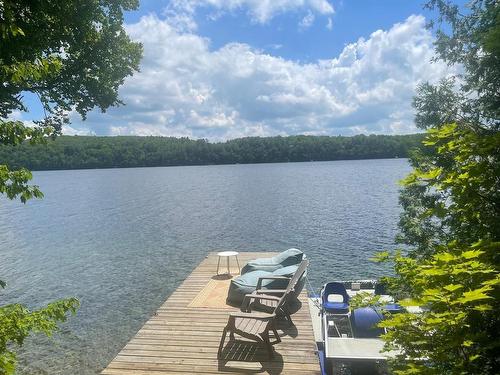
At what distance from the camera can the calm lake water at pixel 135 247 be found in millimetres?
13625

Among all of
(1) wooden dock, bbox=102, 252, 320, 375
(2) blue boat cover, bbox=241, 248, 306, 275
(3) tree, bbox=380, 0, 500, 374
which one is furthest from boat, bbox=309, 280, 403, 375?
(3) tree, bbox=380, 0, 500, 374

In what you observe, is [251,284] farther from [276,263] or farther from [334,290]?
[334,290]

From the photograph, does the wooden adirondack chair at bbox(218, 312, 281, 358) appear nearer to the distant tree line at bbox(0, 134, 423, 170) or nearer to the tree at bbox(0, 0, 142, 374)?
the tree at bbox(0, 0, 142, 374)

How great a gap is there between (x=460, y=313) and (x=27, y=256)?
27.1m

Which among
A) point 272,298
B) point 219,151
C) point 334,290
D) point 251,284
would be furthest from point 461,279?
point 219,151

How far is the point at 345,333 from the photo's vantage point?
10.6 m

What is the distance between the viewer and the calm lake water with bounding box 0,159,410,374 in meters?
13.6

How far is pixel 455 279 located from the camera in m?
2.60

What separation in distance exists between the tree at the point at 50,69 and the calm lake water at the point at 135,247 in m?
3.72

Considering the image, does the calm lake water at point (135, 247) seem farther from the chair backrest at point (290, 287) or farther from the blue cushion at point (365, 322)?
the blue cushion at point (365, 322)

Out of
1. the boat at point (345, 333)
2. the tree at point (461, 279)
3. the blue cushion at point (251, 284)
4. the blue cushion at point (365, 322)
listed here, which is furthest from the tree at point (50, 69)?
the blue cushion at point (365, 322)

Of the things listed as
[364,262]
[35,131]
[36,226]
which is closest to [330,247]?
[364,262]

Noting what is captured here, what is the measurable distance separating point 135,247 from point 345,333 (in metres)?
18.2

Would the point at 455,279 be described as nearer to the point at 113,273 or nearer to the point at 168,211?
the point at 113,273
